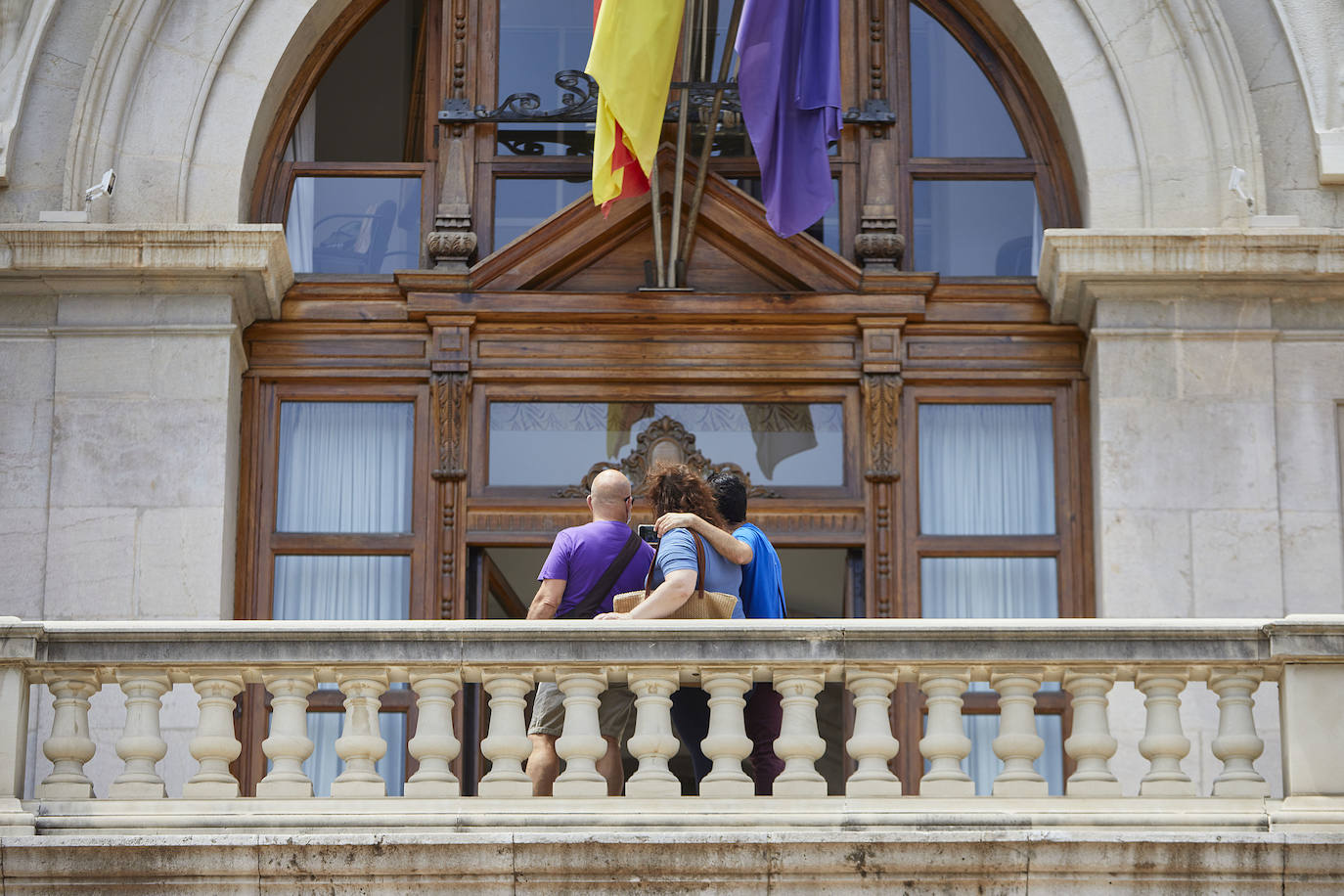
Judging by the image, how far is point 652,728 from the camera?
10.2m

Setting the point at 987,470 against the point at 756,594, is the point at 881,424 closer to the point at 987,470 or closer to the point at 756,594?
the point at 987,470

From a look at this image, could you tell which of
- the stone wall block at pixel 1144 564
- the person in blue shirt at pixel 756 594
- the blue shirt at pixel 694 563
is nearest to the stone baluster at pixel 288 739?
the blue shirt at pixel 694 563

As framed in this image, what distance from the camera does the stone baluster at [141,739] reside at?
33.9 feet

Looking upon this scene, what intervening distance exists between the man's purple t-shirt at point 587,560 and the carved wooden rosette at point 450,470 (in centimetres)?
291

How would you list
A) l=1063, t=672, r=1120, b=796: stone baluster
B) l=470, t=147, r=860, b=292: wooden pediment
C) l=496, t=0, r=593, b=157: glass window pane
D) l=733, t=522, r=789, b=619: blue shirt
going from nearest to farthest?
l=1063, t=672, r=1120, b=796: stone baluster
l=733, t=522, r=789, b=619: blue shirt
l=470, t=147, r=860, b=292: wooden pediment
l=496, t=0, r=593, b=157: glass window pane

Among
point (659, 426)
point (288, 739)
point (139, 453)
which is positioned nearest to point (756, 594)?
point (288, 739)

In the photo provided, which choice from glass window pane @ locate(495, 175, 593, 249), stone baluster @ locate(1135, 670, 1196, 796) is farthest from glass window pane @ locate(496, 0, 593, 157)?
stone baluster @ locate(1135, 670, 1196, 796)

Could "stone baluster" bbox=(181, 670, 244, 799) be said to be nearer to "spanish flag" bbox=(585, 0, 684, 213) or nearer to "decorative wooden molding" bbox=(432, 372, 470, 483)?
"decorative wooden molding" bbox=(432, 372, 470, 483)

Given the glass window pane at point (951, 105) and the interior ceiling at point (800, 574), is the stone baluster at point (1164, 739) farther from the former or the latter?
the glass window pane at point (951, 105)

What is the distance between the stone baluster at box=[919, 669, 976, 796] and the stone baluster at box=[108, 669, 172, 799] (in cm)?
358

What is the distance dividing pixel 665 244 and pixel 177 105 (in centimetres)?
319

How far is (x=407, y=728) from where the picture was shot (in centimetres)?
1345

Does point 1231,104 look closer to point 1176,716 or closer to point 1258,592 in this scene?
point 1258,592

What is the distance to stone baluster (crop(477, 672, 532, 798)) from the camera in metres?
10.2
